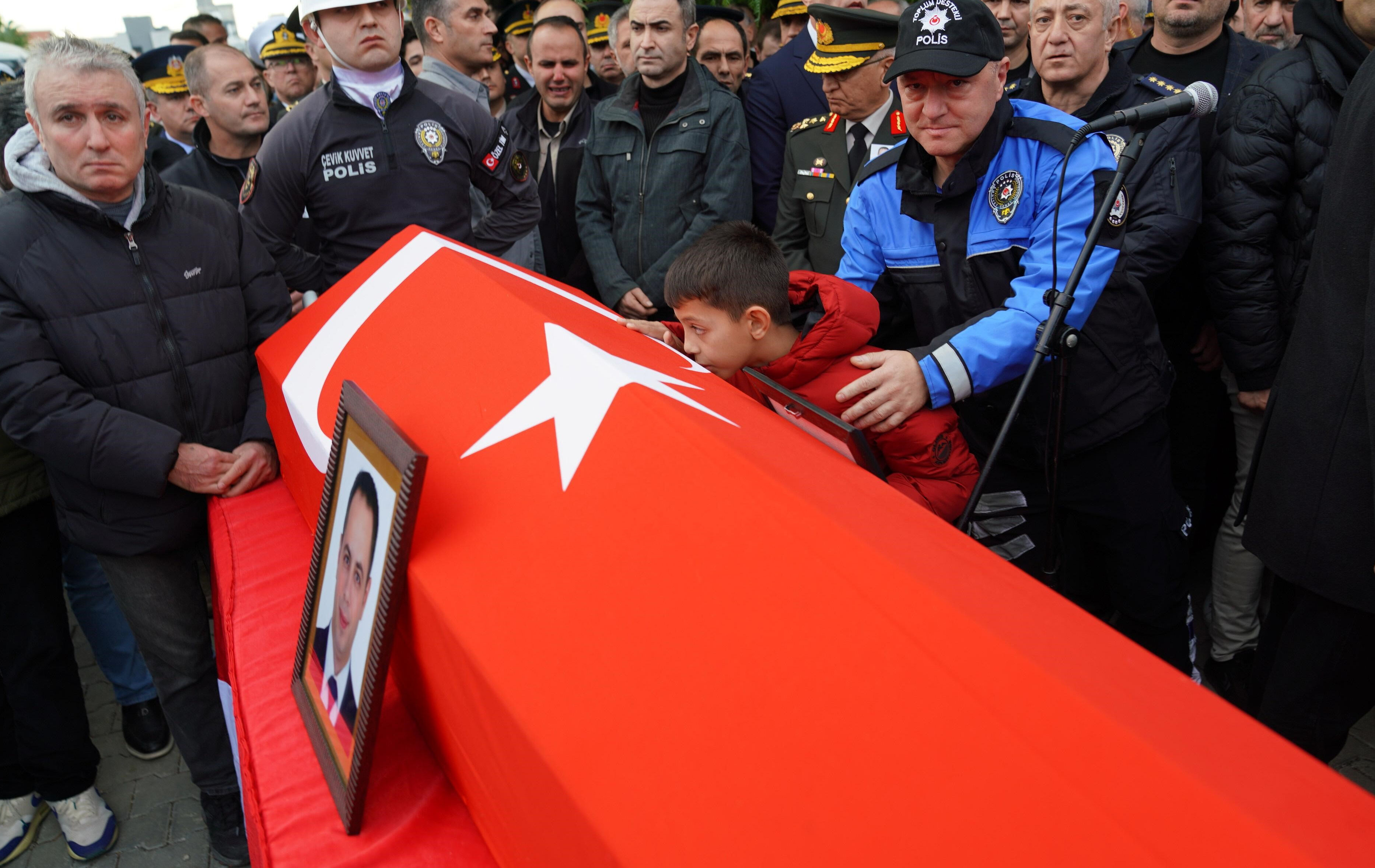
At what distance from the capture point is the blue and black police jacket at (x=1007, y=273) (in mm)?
1795

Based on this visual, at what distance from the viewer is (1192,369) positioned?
3246 millimetres

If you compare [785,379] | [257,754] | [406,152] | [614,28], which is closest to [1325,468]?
[785,379]

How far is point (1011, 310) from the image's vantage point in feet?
5.92

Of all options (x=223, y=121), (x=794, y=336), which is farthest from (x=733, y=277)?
(x=223, y=121)

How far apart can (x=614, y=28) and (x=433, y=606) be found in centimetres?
Answer: 450

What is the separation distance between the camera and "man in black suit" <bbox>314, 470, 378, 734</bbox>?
1342 millimetres

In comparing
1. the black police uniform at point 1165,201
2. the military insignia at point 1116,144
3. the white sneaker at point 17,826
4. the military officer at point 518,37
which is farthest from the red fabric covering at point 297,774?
the military officer at point 518,37

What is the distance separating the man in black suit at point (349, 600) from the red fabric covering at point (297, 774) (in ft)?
0.34

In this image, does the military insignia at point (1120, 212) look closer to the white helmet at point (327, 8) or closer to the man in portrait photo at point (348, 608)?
the man in portrait photo at point (348, 608)

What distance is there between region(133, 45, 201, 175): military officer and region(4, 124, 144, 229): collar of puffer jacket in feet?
9.05

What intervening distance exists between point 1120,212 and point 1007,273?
0.82ft

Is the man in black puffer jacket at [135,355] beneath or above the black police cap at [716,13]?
beneath

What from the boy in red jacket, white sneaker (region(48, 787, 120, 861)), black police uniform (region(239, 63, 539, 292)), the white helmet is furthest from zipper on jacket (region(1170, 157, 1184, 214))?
white sneaker (region(48, 787, 120, 861))

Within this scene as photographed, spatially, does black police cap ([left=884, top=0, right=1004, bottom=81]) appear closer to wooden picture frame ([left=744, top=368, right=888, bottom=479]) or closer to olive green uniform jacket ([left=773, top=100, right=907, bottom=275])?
wooden picture frame ([left=744, top=368, right=888, bottom=479])
